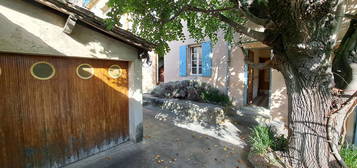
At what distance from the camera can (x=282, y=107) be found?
5191 millimetres

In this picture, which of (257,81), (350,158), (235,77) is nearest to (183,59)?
(235,77)

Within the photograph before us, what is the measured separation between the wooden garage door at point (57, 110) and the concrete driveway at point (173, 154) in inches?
14.2

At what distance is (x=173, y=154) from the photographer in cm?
377

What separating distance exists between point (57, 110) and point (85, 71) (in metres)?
0.90

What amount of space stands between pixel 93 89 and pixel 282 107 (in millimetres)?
5569

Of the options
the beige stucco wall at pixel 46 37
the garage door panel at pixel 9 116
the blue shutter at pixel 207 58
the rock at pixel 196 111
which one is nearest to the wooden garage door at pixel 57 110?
the garage door panel at pixel 9 116

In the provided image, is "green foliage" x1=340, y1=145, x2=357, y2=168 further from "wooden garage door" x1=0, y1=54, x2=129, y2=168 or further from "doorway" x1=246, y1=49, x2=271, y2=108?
"wooden garage door" x1=0, y1=54, x2=129, y2=168

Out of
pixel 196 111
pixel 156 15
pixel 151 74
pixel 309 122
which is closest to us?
pixel 309 122

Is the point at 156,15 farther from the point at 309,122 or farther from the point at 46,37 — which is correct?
the point at 309,122

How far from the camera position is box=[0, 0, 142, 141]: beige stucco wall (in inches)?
93.0

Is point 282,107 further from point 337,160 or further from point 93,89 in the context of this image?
point 93,89

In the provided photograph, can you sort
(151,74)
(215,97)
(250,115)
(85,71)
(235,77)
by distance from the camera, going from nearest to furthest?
1. (85,71)
2. (250,115)
3. (235,77)
4. (215,97)
5. (151,74)

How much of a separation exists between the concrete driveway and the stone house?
37cm

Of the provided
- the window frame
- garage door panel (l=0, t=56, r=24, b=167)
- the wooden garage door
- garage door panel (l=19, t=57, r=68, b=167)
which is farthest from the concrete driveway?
the window frame
